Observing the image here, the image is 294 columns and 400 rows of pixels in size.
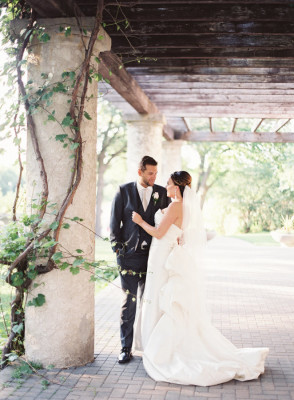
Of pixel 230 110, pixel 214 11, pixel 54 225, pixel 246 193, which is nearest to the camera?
pixel 54 225

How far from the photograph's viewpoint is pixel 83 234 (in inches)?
212

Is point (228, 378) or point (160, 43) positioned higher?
point (160, 43)

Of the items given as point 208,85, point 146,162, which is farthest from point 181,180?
point 208,85

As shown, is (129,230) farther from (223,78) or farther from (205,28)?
(223,78)

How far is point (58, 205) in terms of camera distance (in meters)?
5.26

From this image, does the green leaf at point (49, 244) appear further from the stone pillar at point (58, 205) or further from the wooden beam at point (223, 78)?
the wooden beam at point (223, 78)

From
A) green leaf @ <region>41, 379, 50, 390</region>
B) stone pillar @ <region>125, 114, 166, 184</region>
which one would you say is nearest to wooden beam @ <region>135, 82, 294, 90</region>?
stone pillar @ <region>125, 114, 166, 184</region>

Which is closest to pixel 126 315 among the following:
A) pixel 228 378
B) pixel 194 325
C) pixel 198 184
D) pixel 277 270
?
pixel 194 325

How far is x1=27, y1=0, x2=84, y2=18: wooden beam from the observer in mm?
4940

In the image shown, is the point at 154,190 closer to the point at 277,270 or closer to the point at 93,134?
the point at 93,134

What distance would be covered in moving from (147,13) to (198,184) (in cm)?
2919

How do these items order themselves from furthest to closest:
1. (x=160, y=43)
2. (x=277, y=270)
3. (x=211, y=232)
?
(x=211, y=232)
(x=277, y=270)
(x=160, y=43)

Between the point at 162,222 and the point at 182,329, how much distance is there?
3.49 ft

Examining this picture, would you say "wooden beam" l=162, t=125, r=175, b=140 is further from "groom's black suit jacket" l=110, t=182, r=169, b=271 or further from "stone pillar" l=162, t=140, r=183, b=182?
"groom's black suit jacket" l=110, t=182, r=169, b=271
